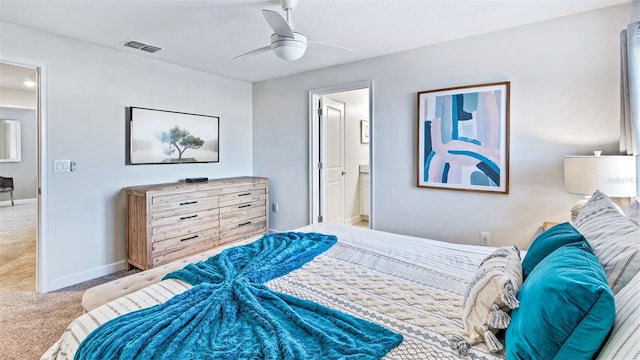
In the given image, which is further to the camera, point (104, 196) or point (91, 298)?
point (104, 196)

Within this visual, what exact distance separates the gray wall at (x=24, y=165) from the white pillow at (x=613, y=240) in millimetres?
9381

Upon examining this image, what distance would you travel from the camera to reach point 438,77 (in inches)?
126

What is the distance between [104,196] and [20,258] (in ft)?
5.00

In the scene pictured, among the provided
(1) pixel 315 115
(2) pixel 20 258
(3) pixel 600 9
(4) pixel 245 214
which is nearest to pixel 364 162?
(1) pixel 315 115

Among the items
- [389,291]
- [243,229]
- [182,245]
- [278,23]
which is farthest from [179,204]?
[389,291]

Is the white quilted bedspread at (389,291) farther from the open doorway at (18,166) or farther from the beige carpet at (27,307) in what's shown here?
the open doorway at (18,166)

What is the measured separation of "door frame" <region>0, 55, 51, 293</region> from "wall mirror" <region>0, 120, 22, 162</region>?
5.86 meters

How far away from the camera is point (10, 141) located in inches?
273

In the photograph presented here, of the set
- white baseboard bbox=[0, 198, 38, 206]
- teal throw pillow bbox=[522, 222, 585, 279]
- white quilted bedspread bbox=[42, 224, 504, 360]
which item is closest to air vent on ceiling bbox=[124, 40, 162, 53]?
white quilted bedspread bbox=[42, 224, 504, 360]

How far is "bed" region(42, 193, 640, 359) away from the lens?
1.02 m

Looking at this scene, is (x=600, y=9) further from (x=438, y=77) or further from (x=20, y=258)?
(x=20, y=258)

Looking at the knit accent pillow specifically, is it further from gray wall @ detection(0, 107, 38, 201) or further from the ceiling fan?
gray wall @ detection(0, 107, 38, 201)

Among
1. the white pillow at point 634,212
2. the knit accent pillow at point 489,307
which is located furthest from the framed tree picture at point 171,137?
the white pillow at point 634,212

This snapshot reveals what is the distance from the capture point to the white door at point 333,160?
4.41m
